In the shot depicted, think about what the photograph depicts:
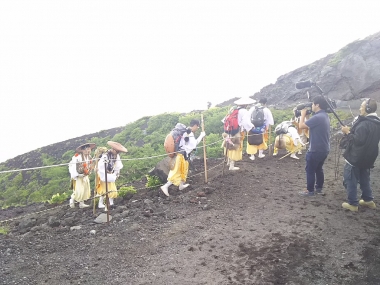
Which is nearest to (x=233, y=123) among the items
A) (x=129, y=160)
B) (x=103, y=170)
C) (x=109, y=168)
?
(x=109, y=168)

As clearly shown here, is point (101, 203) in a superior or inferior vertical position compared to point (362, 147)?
inferior

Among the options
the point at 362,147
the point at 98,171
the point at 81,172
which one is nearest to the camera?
the point at 362,147

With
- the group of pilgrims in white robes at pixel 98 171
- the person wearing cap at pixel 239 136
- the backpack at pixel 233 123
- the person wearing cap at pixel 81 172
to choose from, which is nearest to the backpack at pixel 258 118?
the person wearing cap at pixel 239 136

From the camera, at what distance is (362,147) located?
5.78 metres

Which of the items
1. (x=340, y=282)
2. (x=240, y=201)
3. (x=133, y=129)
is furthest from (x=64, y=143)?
(x=340, y=282)

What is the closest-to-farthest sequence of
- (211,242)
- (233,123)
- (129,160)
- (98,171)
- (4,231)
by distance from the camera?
(211,242) → (4,231) → (98,171) → (233,123) → (129,160)

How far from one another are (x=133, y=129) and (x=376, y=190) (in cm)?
1429

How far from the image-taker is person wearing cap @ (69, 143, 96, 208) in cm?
827

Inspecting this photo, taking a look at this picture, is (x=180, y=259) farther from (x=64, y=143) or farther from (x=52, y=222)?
(x=64, y=143)

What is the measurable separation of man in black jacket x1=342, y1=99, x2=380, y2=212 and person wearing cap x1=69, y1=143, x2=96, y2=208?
Answer: 5.91 metres

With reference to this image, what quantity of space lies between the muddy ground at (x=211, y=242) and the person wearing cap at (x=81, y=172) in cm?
67

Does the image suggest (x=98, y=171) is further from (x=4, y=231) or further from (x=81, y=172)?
(x=4, y=231)

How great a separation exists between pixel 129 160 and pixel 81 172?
5441 mm

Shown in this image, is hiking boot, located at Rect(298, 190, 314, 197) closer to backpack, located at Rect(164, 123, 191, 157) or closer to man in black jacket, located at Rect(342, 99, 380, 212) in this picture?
man in black jacket, located at Rect(342, 99, 380, 212)
